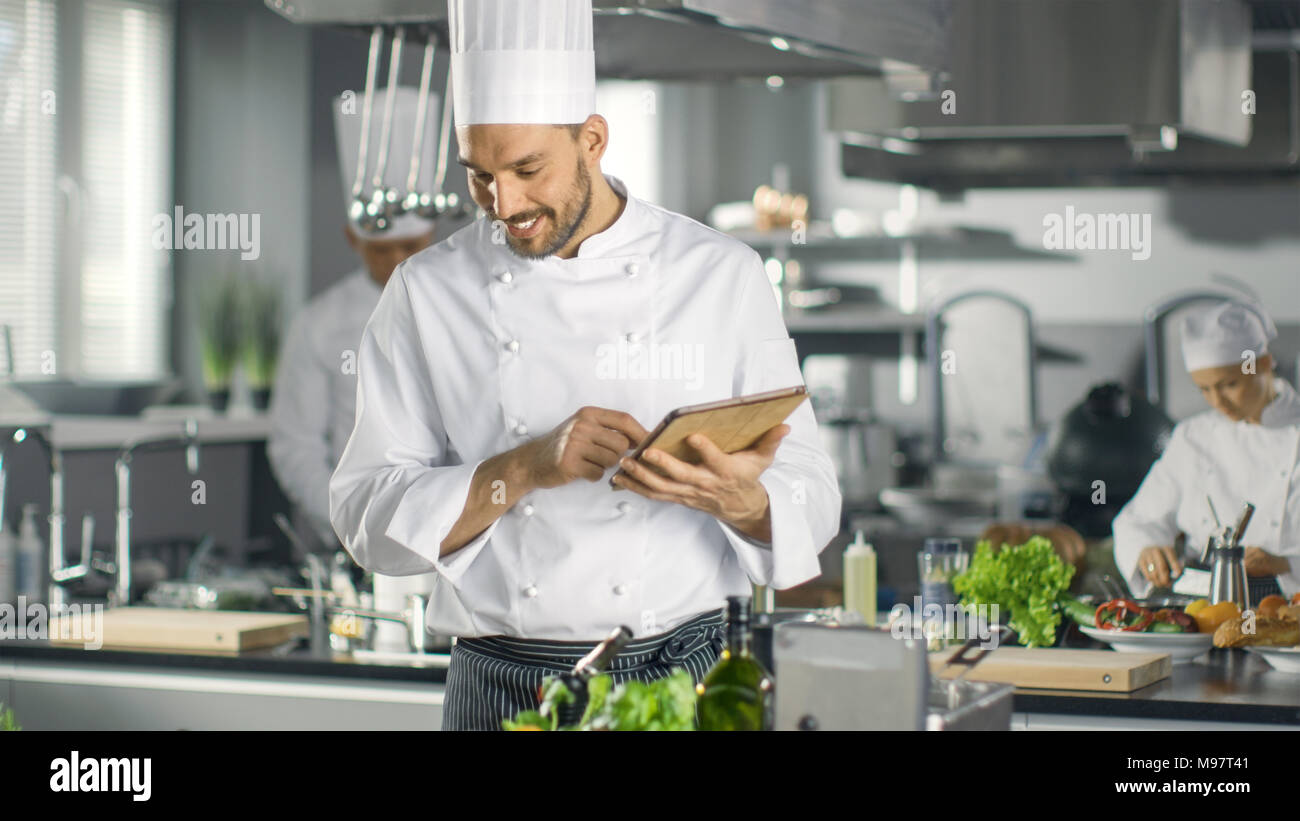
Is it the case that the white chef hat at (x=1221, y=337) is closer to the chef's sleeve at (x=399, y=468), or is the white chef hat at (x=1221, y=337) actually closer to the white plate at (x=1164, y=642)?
the white plate at (x=1164, y=642)

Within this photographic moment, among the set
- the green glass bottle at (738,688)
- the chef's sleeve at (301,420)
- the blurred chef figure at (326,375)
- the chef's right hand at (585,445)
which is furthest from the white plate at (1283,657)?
the chef's sleeve at (301,420)

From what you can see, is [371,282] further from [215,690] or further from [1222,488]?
[1222,488]

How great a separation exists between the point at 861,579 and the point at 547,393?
104 cm

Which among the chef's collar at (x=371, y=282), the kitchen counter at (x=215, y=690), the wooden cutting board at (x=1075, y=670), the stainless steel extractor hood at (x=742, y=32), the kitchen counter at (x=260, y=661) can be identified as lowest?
the kitchen counter at (x=215, y=690)

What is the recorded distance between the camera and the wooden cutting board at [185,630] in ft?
8.98

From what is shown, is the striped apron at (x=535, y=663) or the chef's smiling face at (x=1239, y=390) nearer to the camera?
the striped apron at (x=535, y=663)

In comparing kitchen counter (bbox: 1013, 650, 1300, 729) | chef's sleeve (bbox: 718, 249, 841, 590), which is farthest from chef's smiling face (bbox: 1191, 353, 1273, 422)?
chef's sleeve (bbox: 718, 249, 841, 590)

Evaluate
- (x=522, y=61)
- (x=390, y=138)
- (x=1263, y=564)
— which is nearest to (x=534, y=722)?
(x=522, y=61)

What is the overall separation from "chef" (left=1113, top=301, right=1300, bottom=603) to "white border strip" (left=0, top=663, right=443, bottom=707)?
146 centimetres

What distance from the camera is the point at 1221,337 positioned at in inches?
121

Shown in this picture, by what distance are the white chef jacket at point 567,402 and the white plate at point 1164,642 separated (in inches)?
34.7

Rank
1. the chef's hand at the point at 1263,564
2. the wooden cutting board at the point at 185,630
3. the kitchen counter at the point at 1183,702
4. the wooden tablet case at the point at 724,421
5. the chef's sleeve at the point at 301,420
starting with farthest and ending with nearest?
the chef's sleeve at the point at 301,420, the chef's hand at the point at 1263,564, the wooden cutting board at the point at 185,630, the kitchen counter at the point at 1183,702, the wooden tablet case at the point at 724,421
